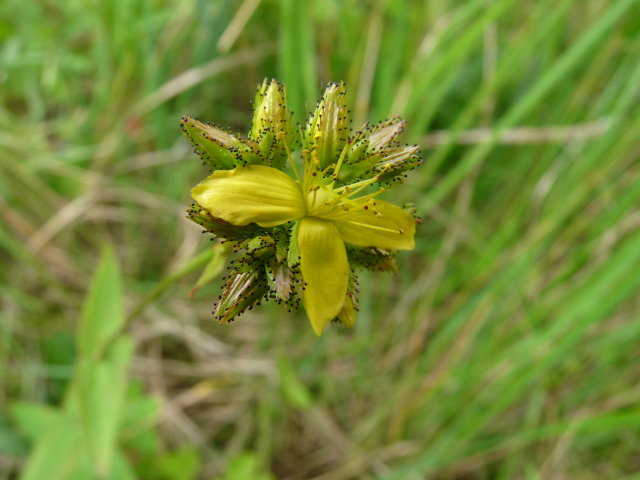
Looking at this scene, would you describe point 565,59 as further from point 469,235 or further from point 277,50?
point 277,50

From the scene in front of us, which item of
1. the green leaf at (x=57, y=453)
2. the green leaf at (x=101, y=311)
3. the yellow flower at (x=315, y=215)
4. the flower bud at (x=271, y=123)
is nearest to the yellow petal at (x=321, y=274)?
the yellow flower at (x=315, y=215)

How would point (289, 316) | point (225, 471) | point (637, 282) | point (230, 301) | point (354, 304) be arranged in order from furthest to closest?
point (289, 316), point (225, 471), point (637, 282), point (354, 304), point (230, 301)

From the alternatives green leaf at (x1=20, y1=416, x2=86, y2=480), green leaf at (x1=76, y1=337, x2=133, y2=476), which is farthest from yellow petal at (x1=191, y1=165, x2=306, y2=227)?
green leaf at (x1=20, y1=416, x2=86, y2=480)

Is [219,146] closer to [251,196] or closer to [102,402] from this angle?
[251,196]

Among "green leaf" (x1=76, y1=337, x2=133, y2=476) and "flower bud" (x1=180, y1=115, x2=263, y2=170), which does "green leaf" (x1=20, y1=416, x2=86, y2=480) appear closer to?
"green leaf" (x1=76, y1=337, x2=133, y2=476)

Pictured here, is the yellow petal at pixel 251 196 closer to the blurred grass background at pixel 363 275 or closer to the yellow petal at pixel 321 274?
the yellow petal at pixel 321 274

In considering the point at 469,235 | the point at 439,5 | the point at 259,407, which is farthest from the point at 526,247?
the point at 259,407
